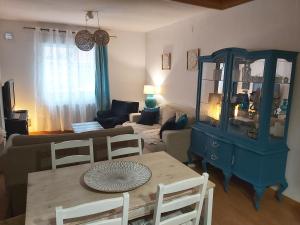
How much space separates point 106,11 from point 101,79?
1937 mm

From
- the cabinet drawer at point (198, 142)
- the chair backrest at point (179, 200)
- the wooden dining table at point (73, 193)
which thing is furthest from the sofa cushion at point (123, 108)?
the chair backrest at point (179, 200)

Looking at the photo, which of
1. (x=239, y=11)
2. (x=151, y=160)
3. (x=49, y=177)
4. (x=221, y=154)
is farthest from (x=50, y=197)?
(x=239, y=11)

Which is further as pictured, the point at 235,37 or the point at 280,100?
the point at 235,37

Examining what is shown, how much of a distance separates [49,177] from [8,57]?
4195 mm

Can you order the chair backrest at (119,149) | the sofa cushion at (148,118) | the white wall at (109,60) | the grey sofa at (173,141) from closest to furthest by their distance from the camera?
1. the chair backrest at (119,149)
2. the grey sofa at (173,141)
3. the sofa cushion at (148,118)
4. the white wall at (109,60)

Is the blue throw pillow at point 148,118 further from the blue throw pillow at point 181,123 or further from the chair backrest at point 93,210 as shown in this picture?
the chair backrest at point 93,210

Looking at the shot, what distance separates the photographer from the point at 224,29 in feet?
11.4

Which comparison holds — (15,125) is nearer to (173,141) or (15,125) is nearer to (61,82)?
(61,82)

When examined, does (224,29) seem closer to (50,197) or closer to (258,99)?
(258,99)

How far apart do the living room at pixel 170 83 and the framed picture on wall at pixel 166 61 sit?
21 mm

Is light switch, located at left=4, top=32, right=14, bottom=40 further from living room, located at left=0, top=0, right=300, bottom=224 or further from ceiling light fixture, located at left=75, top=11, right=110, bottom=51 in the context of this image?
ceiling light fixture, located at left=75, top=11, right=110, bottom=51

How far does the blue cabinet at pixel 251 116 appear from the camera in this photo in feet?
8.16

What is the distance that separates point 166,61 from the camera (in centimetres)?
508

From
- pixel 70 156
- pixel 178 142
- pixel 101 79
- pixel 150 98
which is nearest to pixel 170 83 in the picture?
pixel 150 98
